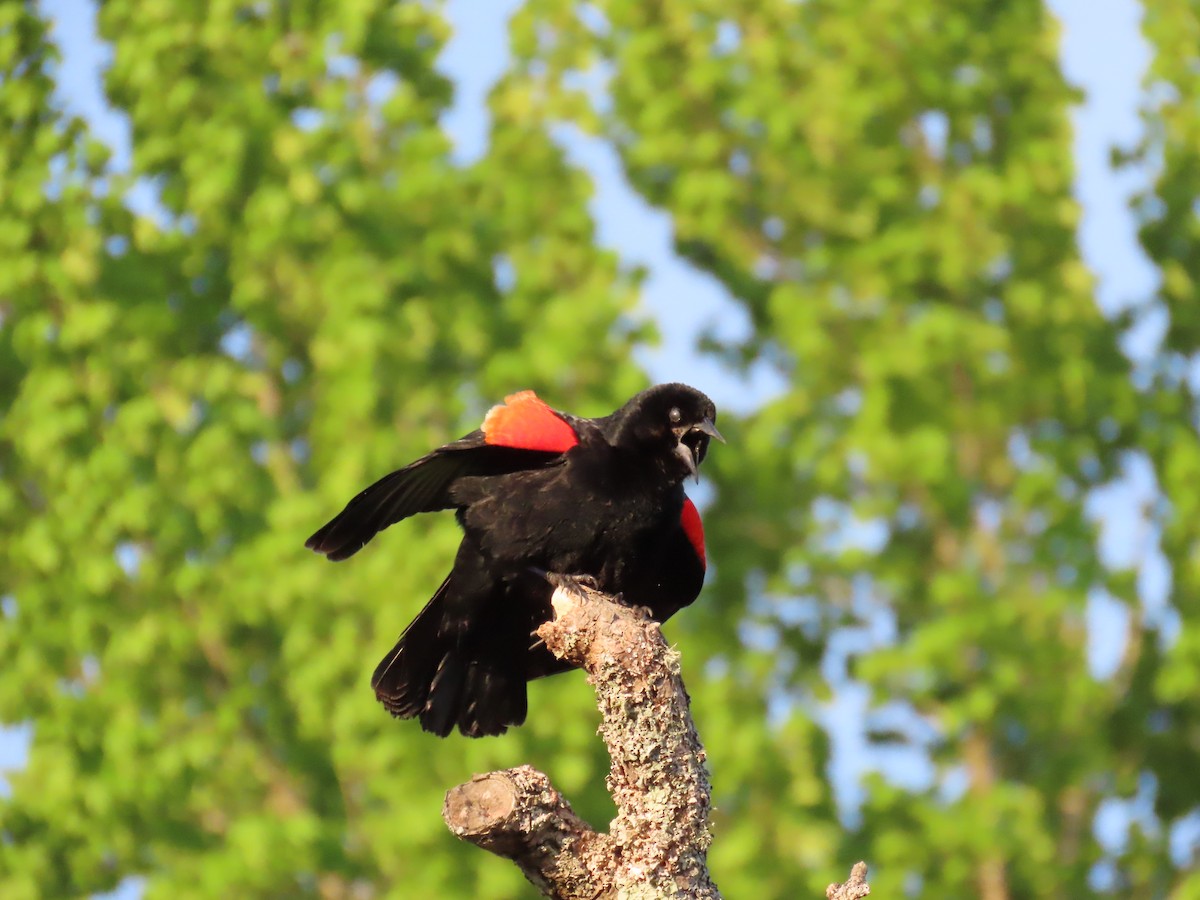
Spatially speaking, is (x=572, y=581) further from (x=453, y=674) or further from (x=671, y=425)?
(x=671, y=425)

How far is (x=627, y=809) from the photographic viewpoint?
180 inches

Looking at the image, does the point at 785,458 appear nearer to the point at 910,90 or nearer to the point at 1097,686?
the point at 1097,686

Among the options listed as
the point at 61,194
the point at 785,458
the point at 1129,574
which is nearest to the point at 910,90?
the point at 785,458

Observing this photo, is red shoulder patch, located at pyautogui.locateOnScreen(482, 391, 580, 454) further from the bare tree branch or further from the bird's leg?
the bare tree branch

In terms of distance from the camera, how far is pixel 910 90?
15.4 m

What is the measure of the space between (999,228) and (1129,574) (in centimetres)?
373

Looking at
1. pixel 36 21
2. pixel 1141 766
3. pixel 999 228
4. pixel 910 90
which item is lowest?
pixel 1141 766

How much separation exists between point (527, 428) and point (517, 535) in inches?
15.7

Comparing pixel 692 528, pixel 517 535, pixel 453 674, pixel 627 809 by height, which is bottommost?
pixel 627 809

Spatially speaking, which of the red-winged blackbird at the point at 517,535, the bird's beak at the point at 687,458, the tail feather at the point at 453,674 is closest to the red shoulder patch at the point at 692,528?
the red-winged blackbird at the point at 517,535

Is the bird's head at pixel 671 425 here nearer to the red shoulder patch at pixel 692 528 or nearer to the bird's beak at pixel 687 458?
the bird's beak at pixel 687 458

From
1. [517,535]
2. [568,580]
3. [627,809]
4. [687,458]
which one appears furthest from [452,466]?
[627,809]

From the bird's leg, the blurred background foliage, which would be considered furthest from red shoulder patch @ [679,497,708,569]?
the blurred background foliage

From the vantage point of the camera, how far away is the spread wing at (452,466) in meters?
5.56
